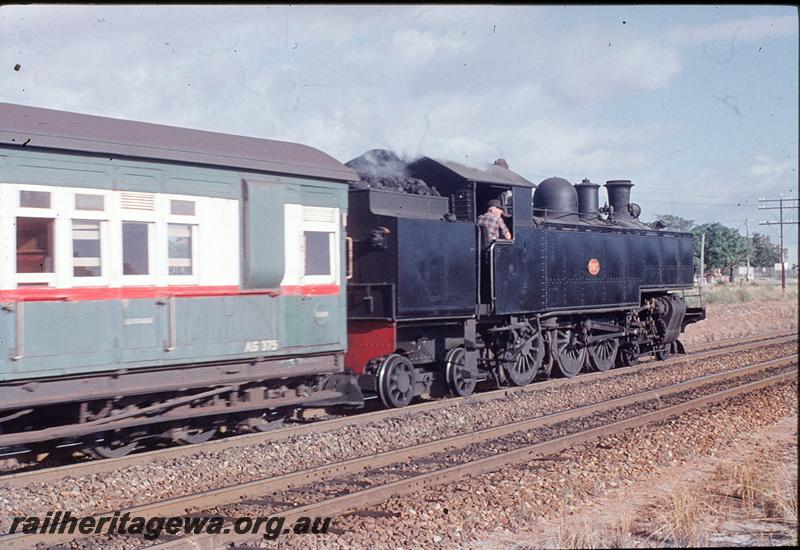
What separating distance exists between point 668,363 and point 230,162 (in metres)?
11.3

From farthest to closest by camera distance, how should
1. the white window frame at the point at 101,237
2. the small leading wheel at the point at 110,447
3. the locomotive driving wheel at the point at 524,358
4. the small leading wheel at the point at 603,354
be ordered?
the small leading wheel at the point at 603,354 < the locomotive driving wheel at the point at 524,358 < the small leading wheel at the point at 110,447 < the white window frame at the point at 101,237

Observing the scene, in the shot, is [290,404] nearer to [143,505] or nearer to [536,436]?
[536,436]

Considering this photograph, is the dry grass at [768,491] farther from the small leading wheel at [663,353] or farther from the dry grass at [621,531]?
the small leading wheel at [663,353]

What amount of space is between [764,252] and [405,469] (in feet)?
215

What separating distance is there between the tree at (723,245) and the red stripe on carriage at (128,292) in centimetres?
5661

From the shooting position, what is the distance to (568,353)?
15.8 meters

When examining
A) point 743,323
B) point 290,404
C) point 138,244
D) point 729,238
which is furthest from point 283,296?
point 729,238

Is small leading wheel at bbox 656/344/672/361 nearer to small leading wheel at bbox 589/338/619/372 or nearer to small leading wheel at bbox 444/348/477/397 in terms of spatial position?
small leading wheel at bbox 589/338/619/372

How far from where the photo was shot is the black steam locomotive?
11.5 metres

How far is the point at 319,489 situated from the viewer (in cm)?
749

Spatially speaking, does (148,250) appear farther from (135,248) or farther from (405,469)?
(405,469)

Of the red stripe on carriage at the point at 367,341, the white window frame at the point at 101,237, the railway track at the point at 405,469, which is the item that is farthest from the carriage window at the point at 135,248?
the red stripe on carriage at the point at 367,341

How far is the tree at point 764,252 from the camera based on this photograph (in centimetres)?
6625

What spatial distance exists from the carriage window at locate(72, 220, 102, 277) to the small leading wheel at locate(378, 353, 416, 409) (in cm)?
448
